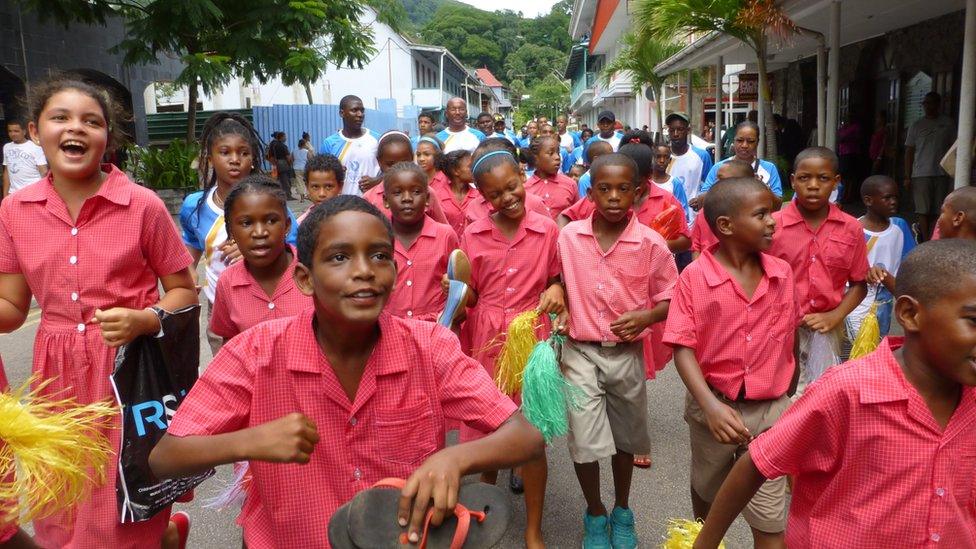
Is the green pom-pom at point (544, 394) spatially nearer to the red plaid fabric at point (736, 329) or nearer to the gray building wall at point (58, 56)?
the red plaid fabric at point (736, 329)

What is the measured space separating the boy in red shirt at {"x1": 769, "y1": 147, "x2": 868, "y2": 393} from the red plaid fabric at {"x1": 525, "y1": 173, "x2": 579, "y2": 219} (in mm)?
3212

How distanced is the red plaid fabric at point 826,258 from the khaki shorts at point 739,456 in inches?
40.9

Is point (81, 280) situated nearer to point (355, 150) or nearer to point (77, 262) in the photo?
point (77, 262)

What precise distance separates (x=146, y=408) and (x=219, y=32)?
1281 centimetres

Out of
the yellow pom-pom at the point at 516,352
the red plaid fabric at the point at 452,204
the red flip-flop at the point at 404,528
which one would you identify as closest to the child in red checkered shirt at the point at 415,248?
the yellow pom-pom at the point at 516,352

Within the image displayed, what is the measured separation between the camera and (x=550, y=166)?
7.43 meters

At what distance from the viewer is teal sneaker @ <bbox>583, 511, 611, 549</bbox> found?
3.76m

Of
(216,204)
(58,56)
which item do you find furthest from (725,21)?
(58,56)

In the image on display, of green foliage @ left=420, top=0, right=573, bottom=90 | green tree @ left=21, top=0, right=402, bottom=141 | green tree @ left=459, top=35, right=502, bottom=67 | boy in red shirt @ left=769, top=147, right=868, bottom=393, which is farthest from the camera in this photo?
green foliage @ left=420, top=0, right=573, bottom=90

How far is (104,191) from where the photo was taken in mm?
2936

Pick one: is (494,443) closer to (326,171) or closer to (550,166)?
(326,171)

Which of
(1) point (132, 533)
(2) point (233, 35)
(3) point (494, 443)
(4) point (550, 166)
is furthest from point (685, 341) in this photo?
(2) point (233, 35)

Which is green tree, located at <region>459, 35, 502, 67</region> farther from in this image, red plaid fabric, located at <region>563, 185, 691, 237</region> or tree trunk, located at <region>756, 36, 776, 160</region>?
red plaid fabric, located at <region>563, 185, 691, 237</region>

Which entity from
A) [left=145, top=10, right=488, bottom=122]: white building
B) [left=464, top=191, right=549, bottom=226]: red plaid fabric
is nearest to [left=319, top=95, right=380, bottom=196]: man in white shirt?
[left=464, top=191, right=549, bottom=226]: red plaid fabric
